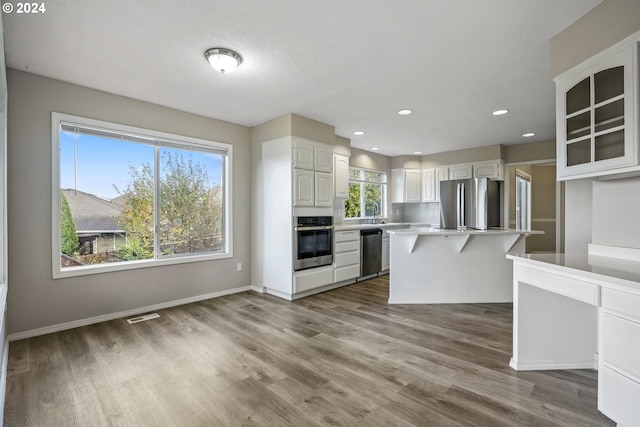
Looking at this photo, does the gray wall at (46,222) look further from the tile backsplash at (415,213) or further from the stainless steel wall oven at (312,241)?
the tile backsplash at (415,213)

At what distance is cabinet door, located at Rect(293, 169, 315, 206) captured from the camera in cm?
411

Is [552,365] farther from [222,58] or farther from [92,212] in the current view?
[92,212]

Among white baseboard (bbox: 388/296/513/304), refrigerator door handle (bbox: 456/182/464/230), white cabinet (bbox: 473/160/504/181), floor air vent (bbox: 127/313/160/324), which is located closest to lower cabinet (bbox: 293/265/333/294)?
white baseboard (bbox: 388/296/513/304)

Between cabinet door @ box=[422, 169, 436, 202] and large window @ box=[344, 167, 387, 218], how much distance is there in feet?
2.91

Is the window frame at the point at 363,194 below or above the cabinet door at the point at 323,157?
below

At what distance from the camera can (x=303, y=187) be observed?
4.22m

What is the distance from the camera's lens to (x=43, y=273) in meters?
2.92

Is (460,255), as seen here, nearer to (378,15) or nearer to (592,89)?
(592,89)

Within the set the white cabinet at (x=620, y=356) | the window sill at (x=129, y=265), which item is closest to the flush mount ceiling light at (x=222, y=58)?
the window sill at (x=129, y=265)

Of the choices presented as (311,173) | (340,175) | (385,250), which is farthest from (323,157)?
(385,250)

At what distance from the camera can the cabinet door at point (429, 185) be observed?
677 cm

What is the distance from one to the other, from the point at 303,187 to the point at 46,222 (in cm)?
283

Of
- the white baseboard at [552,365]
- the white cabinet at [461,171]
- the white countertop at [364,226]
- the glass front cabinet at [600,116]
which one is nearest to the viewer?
the glass front cabinet at [600,116]

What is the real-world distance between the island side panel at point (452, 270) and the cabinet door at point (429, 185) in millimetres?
2992
